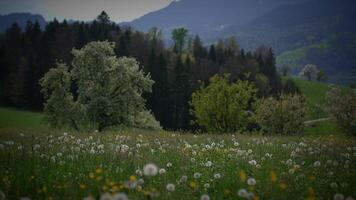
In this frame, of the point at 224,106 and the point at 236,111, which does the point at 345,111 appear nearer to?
Result: the point at 236,111

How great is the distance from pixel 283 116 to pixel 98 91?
2204cm

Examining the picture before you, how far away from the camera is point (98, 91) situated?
40750 mm

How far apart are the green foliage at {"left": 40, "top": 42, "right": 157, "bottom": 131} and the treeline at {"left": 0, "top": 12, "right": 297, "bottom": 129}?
3267cm

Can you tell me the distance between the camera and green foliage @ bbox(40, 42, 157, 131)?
4059 centimetres

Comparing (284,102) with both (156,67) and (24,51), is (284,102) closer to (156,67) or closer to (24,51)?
(156,67)

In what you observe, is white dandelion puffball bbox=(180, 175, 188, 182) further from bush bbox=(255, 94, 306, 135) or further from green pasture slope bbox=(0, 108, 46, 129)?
green pasture slope bbox=(0, 108, 46, 129)

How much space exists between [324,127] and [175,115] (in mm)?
40966

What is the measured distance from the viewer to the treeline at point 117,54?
8356cm

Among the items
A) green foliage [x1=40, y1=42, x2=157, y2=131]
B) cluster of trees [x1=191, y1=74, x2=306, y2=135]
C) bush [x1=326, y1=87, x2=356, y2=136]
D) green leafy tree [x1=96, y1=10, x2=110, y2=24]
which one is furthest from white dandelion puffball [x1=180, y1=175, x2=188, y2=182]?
green leafy tree [x1=96, y1=10, x2=110, y2=24]

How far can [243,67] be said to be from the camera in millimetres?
111812

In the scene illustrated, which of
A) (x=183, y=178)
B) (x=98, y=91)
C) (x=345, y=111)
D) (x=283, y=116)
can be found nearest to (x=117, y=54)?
(x=98, y=91)

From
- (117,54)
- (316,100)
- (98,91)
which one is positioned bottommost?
(316,100)

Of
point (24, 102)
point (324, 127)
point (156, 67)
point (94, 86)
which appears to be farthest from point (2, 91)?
point (324, 127)

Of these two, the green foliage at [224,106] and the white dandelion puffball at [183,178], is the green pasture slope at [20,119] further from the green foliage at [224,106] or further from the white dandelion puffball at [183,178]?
the white dandelion puffball at [183,178]
